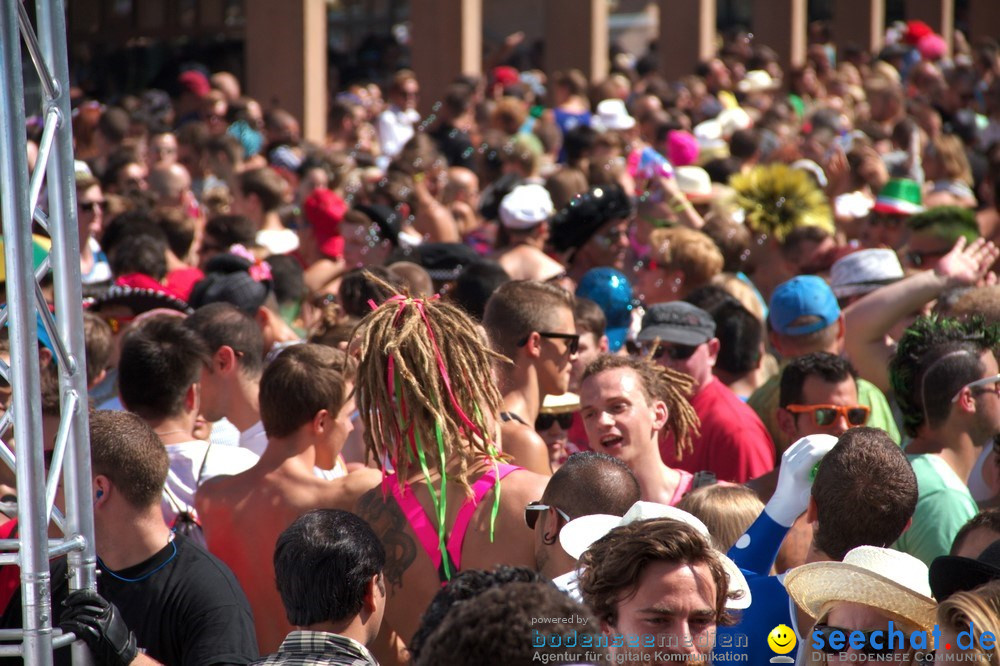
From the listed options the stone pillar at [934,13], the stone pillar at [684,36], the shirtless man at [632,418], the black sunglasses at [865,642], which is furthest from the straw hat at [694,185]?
the stone pillar at [934,13]

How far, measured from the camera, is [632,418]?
14.3 feet

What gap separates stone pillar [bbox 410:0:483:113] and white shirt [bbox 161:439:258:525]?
12.9 m

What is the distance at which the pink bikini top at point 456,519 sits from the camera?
3.41 meters

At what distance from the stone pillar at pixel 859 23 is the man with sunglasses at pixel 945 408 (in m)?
23.0

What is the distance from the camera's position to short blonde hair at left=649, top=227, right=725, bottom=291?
6637mm

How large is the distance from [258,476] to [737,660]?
1704 millimetres

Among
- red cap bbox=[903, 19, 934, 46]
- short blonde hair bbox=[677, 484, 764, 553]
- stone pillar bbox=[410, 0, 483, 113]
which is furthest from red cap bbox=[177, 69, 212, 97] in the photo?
red cap bbox=[903, 19, 934, 46]

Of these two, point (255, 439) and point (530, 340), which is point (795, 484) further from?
point (255, 439)

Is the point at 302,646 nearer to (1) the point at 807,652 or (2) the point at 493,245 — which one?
(1) the point at 807,652

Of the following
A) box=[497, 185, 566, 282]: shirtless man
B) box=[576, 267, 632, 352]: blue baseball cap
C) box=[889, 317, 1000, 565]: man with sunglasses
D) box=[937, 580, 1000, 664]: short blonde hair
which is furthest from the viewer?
box=[497, 185, 566, 282]: shirtless man

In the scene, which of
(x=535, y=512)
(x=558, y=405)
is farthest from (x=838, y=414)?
(x=535, y=512)

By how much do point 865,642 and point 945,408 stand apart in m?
1.84

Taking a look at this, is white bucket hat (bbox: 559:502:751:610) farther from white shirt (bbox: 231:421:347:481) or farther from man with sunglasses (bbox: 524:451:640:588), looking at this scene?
white shirt (bbox: 231:421:347:481)

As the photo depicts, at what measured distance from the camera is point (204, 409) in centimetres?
520
